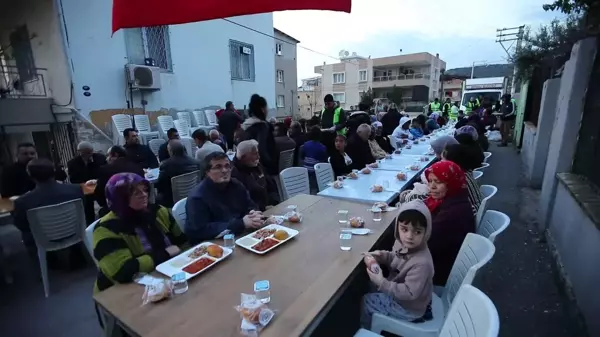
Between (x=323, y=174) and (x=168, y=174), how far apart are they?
6.35ft

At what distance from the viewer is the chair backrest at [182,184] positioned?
3.60 metres

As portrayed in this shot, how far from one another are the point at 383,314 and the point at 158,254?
1.42 metres

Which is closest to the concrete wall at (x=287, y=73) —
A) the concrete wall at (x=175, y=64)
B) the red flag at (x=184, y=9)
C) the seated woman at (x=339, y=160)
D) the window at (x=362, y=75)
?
the concrete wall at (x=175, y=64)

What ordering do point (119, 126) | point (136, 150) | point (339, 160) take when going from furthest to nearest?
1. point (119, 126)
2. point (136, 150)
3. point (339, 160)

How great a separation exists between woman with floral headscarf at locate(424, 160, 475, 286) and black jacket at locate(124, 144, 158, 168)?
166 inches

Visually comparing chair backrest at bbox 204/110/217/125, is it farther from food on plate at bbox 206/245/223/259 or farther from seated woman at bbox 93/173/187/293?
food on plate at bbox 206/245/223/259

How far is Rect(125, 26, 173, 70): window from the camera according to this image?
775 centimetres

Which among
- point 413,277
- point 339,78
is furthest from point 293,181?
point 339,78

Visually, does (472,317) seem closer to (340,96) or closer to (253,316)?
(253,316)

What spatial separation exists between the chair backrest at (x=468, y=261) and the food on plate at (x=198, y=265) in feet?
4.39

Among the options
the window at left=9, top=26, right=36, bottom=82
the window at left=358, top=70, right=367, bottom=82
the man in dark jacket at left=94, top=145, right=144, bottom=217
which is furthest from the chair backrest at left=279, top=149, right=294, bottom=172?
the window at left=358, top=70, right=367, bottom=82

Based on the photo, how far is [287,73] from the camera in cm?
1717

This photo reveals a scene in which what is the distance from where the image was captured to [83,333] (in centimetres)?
230

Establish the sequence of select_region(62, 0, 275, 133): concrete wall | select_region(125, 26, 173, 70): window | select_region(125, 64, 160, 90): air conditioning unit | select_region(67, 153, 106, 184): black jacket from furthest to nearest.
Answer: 1. select_region(125, 26, 173, 70): window
2. select_region(125, 64, 160, 90): air conditioning unit
3. select_region(62, 0, 275, 133): concrete wall
4. select_region(67, 153, 106, 184): black jacket
